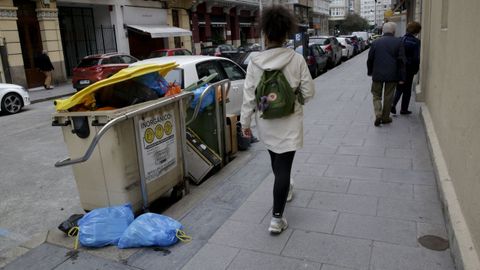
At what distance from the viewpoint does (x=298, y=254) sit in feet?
11.1

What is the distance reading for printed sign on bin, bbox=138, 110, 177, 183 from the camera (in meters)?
4.14

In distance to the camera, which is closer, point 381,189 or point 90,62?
point 381,189

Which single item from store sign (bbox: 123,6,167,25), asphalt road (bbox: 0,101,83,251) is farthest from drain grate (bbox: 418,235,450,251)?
store sign (bbox: 123,6,167,25)

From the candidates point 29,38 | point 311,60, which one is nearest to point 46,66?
point 29,38

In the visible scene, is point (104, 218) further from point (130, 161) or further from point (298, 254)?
point (298, 254)

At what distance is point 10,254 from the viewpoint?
3.79 meters

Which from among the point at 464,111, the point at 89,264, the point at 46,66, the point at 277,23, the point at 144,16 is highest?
the point at 144,16

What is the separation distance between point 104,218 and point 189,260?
0.86 metres

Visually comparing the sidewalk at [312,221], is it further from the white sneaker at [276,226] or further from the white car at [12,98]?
the white car at [12,98]

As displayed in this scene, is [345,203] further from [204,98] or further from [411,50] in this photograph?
[411,50]

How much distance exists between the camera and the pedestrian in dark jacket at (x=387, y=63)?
23.4ft

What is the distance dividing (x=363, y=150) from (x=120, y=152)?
3514 millimetres

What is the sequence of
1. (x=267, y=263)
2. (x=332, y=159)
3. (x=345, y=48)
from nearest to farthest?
(x=267, y=263) < (x=332, y=159) < (x=345, y=48)

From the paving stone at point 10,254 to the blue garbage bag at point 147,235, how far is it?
89cm
